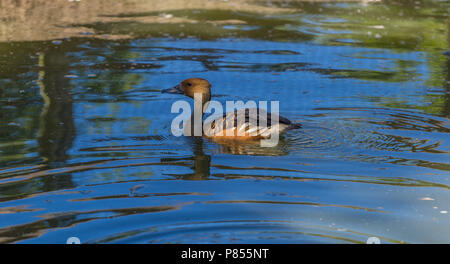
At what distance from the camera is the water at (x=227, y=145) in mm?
5871

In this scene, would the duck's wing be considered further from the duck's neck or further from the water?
the duck's neck

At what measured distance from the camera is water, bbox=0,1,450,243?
19.3ft

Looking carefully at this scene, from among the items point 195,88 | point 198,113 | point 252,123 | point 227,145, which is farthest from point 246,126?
point 195,88

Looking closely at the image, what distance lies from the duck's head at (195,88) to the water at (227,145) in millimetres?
434

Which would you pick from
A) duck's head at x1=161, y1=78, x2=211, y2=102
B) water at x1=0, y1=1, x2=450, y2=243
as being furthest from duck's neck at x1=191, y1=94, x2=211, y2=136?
water at x1=0, y1=1, x2=450, y2=243

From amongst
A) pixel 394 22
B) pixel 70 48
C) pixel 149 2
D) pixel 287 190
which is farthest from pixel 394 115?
pixel 149 2

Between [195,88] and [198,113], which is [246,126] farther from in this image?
[195,88]

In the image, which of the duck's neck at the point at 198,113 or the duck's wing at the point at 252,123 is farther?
the duck's neck at the point at 198,113

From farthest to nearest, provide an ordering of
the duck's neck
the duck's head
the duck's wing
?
the duck's head
the duck's neck
the duck's wing

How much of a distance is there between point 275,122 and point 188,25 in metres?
7.41

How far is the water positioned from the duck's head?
43 cm

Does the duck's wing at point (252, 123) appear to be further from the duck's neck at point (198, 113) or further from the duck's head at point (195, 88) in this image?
the duck's head at point (195, 88)

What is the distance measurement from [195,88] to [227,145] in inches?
54.3

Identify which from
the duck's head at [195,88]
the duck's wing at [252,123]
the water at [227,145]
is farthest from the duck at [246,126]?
the duck's head at [195,88]
